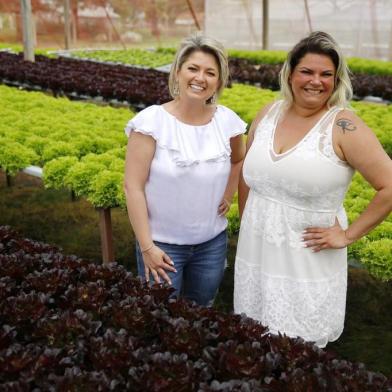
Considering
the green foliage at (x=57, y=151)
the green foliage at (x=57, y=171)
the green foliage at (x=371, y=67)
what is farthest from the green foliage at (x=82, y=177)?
the green foliage at (x=371, y=67)

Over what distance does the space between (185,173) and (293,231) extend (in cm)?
59

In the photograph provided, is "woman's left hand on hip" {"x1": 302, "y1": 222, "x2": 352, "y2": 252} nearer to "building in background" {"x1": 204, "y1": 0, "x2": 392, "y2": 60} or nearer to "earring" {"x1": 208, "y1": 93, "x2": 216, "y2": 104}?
"earring" {"x1": 208, "y1": 93, "x2": 216, "y2": 104}

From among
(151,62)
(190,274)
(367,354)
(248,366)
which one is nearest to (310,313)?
(190,274)

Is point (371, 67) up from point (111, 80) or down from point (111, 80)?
down

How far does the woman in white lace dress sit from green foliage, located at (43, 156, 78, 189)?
9.49 feet

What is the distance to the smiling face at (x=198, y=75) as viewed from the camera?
2938mm

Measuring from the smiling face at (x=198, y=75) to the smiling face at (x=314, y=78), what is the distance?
1.37 feet

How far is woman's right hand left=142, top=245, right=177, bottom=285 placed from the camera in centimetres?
306

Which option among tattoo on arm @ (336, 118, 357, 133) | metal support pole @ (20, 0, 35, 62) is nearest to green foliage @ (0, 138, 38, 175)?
tattoo on arm @ (336, 118, 357, 133)

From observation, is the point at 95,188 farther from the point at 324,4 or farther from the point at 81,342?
the point at 324,4

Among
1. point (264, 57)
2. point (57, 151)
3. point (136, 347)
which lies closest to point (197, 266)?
point (136, 347)

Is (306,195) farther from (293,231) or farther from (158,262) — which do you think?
(158,262)

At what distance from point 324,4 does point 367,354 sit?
21.9 metres

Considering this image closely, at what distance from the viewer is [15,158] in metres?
6.01
